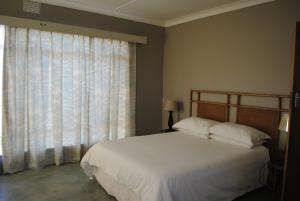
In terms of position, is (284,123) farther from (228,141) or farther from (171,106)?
(171,106)

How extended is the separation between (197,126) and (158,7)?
1.85 metres

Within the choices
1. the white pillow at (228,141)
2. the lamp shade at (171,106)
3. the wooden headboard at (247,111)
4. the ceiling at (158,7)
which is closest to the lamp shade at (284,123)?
the wooden headboard at (247,111)

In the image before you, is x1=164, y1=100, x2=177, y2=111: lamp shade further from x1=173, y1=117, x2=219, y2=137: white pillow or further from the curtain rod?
the curtain rod

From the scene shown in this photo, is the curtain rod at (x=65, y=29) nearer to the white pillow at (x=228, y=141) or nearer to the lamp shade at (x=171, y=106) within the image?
the lamp shade at (x=171, y=106)

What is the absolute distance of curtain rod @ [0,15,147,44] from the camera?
3.13m

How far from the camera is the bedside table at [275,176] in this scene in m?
2.70

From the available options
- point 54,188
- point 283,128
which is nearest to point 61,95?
point 54,188

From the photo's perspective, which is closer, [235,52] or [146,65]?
[235,52]

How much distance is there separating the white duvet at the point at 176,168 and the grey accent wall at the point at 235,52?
38.0 inches

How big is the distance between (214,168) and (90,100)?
228 centimetres

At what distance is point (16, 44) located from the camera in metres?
3.25

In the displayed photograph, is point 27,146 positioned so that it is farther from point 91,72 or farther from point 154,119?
point 154,119

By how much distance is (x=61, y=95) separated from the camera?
3.63m

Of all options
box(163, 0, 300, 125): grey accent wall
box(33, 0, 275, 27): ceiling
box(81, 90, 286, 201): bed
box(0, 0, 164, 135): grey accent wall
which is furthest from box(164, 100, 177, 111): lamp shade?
box(33, 0, 275, 27): ceiling
